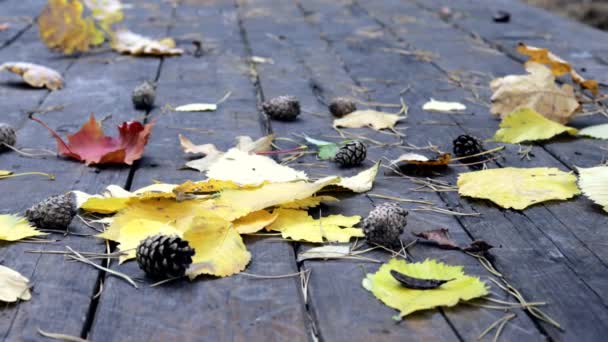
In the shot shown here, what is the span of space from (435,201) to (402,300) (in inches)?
18.4

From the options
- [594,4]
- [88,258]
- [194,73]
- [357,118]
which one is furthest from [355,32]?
[594,4]

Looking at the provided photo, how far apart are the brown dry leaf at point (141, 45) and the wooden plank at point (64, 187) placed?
0.08 metres

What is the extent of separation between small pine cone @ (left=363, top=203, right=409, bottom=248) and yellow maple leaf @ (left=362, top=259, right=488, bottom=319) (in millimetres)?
79

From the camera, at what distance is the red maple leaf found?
1.74 meters

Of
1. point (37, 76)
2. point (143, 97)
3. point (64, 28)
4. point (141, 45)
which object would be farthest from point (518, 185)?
point (64, 28)

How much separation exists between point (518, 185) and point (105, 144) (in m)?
0.97

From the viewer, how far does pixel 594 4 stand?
24.1 ft

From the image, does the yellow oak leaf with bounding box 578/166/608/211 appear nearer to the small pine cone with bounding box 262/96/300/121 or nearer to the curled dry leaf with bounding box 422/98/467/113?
the curled dry leaf with bounding box 422/98/467/113

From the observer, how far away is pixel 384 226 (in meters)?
1.28

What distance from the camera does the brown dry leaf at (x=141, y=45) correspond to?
122 inches

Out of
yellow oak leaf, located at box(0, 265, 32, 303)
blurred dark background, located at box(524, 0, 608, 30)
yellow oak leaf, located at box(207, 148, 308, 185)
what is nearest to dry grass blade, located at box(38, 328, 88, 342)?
yellow oak leaf, located at box(0, 265, 32, 303)

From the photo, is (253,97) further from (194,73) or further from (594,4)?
(594,4)

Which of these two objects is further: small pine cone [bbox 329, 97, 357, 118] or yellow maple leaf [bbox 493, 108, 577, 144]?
small pine cone [bbox 329, 97, 357, 118]

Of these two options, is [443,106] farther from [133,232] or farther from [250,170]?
[133,232]
